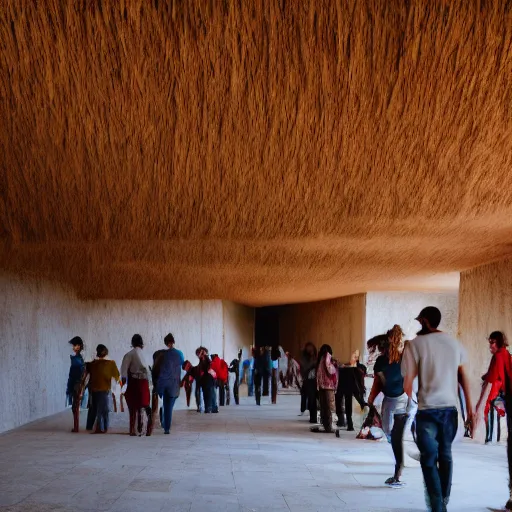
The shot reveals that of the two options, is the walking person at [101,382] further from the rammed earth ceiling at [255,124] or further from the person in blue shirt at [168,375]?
the rammed earth ceiling at [255,124]

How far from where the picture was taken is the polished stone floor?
724cm

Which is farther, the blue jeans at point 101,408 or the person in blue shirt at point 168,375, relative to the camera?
the blue jeans at point 101,408

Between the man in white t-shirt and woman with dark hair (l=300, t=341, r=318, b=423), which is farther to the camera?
woman with dark hair (l=300, t=341, r=318, b=423)

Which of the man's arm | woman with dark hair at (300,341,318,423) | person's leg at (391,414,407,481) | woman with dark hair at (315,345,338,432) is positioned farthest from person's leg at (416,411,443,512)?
woman with dark hair at (300,341,318,423)

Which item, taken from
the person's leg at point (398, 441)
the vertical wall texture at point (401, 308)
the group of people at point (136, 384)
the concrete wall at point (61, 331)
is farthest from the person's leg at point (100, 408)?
the vertical wall texture at point (401, 308)

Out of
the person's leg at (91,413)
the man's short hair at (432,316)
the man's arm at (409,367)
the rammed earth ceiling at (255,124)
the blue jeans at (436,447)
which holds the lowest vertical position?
the person's leg at (91,413)

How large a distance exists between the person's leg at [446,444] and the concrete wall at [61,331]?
844cm

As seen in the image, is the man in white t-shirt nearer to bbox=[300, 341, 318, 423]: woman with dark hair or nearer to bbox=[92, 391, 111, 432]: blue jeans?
bbox=[92, 391, 111, 432]: blue jeans

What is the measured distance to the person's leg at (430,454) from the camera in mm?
6051

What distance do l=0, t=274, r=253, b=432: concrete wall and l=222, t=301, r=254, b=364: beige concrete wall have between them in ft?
0.11

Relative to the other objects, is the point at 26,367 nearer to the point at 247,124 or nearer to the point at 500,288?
the point at 500,288

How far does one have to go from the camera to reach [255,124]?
267 inches

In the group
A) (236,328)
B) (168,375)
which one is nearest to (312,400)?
(168,375)

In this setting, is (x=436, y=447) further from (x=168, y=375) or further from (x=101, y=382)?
(x=101, y=382)
